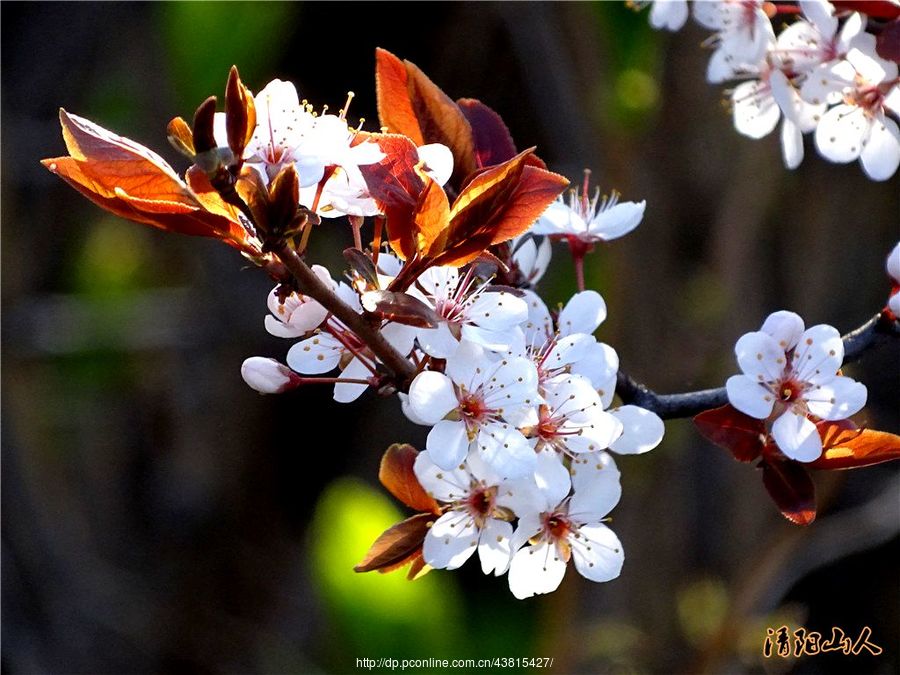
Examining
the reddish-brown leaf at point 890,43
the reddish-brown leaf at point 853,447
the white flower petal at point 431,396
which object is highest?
the reddish-brown leaf at point 890,43

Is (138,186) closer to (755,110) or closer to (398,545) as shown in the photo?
(398,545)

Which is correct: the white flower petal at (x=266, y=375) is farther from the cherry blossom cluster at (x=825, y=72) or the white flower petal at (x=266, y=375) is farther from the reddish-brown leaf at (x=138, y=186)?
the cherry blossom cluster at (x=825, y=72)

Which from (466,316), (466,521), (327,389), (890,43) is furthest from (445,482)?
(327,389)

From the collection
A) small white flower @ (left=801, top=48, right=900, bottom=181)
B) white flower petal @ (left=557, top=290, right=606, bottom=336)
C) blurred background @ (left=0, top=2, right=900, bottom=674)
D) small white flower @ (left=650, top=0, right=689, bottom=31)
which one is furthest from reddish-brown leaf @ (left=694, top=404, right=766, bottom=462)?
blurred background @ (left=0, top=2, right=900, bottom=674)

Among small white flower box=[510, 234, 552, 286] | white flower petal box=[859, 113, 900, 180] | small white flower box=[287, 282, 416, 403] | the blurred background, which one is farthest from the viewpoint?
the blurred background

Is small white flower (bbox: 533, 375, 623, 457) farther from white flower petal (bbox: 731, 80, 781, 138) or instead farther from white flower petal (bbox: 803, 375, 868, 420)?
white flower petal (bbox: 731, 80, 781, 138)

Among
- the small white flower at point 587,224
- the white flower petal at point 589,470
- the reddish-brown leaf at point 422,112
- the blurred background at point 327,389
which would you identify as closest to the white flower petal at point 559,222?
the small white flower at point 587,224
